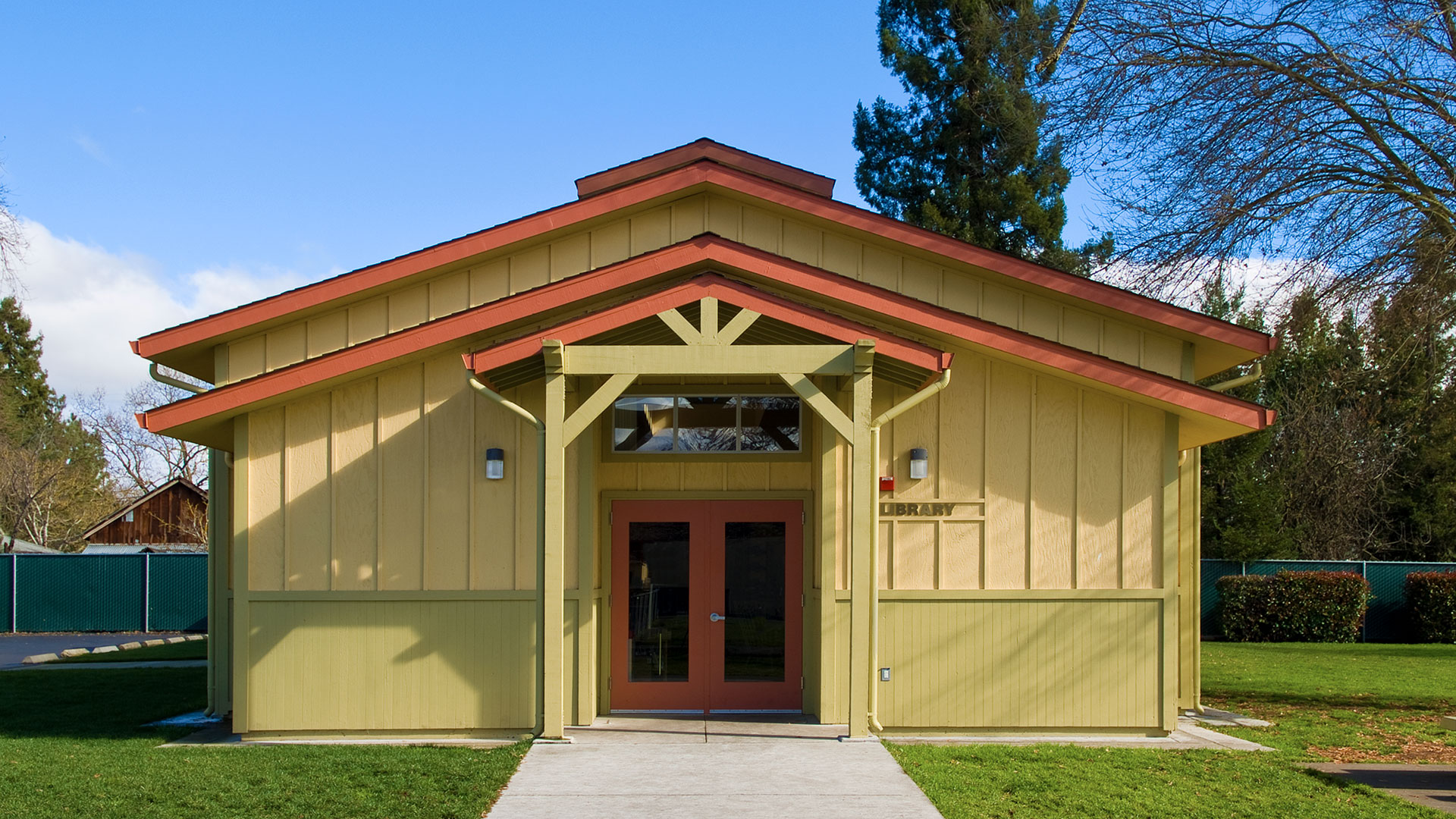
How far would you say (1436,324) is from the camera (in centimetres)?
1245

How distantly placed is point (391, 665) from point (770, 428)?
4.00 m

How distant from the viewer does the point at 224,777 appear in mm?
8305

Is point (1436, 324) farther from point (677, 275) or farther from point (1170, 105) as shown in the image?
point (677, 275)

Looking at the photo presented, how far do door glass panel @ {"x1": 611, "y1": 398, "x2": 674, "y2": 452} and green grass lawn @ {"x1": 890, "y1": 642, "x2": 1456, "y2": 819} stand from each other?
355 centimetres

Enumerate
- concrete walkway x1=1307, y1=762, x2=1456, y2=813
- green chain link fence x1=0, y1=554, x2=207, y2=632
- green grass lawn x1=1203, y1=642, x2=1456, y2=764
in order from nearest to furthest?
concrete walkway x1=1307, y1=762, x2=1456, y2=813, green grass lawn x1=1203, y1=642, x2=1456, y2=764, green chain link fence x1=0, y1=554, x2=207, y2=632

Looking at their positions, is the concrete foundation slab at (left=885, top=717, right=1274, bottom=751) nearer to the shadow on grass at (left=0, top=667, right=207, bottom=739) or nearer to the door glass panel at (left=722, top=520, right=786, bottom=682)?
the door glass panel at (left=722, top=520, right=786, bottom=682)

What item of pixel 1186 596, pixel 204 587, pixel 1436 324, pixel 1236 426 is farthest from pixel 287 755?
pixel 204 587

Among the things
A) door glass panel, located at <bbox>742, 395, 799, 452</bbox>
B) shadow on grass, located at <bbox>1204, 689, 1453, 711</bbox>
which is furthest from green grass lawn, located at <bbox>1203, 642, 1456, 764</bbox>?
door glass panel, located at <bbox>742, 395, 799, 452</bbox>

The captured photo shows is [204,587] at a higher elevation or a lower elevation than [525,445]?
lower

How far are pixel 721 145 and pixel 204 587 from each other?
62.0 ft

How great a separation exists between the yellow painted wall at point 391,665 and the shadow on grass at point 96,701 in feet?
4.62

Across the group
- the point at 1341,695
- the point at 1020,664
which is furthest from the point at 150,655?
the point at 1341,695

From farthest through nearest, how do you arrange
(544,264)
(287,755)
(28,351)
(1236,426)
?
(28,351), (544,264), (1236,426), (287,755)

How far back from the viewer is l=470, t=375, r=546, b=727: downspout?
9484 mm
